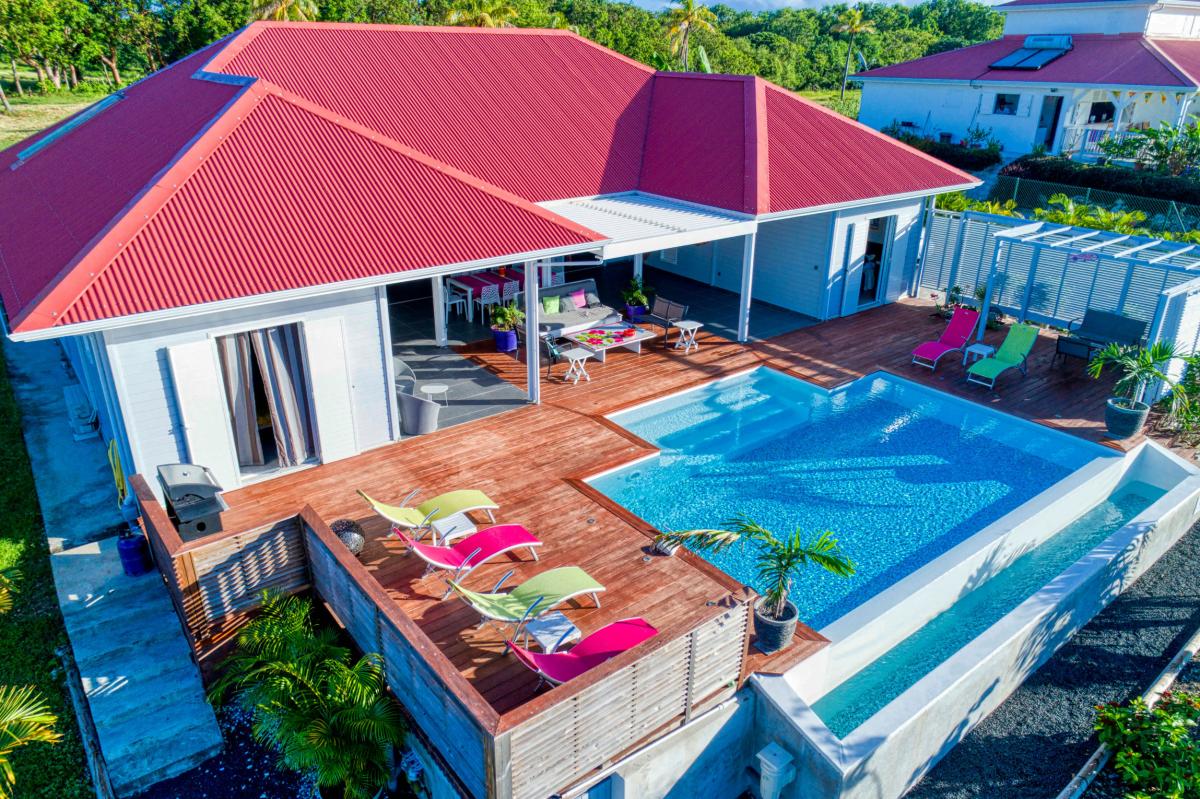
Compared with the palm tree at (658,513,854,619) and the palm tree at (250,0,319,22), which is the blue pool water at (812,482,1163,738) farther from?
the palm tree at (250,0,319,22)

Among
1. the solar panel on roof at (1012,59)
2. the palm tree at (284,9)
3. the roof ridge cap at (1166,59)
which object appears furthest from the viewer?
the solar panel on roof at (1012,59)

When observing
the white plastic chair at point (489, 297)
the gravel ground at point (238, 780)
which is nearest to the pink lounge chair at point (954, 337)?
the white plastic chair at point (489, 297)

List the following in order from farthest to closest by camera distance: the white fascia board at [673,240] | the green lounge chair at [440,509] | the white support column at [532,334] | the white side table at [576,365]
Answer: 1. the white side table at [576,365]
2. the white fascia board at [673,240]
3. the white support column at [532,334]
4. the green lounge chair at [440,509]

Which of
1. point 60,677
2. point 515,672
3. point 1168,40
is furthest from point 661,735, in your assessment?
point 1168,40

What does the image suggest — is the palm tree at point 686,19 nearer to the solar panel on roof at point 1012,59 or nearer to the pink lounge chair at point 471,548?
the solar panel on roof at point 1012,59

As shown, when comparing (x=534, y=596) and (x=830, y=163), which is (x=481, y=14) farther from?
(x=534, y=596)

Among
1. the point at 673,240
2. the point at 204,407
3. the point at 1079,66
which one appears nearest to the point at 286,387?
the point at 204,407
